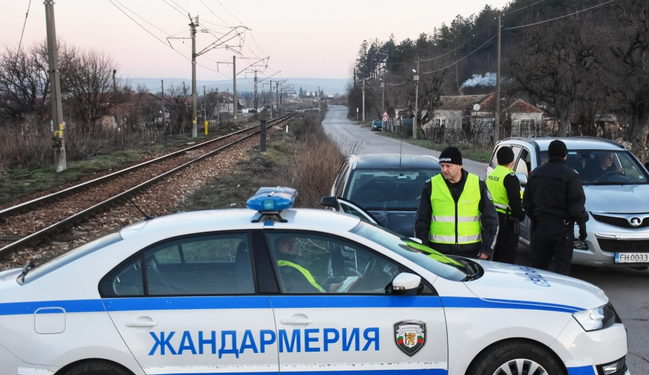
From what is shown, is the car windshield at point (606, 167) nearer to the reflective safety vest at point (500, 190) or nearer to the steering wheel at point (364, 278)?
the reflective safety vest at point (500, 190)

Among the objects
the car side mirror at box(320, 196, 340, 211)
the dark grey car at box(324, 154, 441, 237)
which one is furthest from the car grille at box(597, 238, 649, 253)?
the car side mirror at box(320, 196, 340, 211)

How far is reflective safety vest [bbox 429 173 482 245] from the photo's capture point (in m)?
5.63

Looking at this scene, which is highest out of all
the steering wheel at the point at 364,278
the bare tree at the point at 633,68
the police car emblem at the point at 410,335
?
the bare tree at the point at 633,68

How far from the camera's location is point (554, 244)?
21.4 feet

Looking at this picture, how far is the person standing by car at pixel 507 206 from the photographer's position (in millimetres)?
6598

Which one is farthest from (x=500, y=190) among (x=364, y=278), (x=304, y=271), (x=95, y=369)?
(x=95, y=369)

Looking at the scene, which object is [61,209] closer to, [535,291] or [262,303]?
[262,303]

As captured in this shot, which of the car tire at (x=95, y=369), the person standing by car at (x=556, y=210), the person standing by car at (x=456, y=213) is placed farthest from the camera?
the person standing by car at (x=556, y=210)

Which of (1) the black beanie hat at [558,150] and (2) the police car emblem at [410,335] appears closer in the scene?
(2) the police car emblem at [410,335]

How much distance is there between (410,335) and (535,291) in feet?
2.92

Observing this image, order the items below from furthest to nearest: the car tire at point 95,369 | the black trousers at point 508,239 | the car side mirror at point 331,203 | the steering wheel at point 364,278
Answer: the car side mirror at point 331,203 → the black trousers at point 508,239 → the steering wheel at point 364,278 → the car tire at point 95,369

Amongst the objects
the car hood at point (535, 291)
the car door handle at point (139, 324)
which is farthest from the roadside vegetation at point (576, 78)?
the car door handle at point (139, 324)

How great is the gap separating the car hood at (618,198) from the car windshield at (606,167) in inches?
10.6

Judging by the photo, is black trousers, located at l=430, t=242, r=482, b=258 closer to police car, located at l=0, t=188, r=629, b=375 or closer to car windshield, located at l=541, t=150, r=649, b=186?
police car, located at l=0, t=188, r=629, b=375
